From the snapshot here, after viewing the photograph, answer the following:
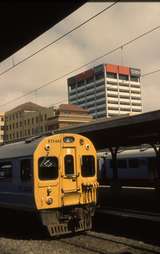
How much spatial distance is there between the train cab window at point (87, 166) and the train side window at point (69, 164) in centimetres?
51

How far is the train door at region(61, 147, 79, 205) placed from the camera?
13.0 m

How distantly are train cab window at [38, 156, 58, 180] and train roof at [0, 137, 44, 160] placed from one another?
518 millimetres

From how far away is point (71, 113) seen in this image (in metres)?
191

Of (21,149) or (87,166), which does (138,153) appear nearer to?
(87,166)

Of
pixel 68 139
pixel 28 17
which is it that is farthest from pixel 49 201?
pixel 28 17

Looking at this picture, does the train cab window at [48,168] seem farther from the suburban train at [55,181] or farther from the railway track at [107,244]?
the railway track at [107,244]

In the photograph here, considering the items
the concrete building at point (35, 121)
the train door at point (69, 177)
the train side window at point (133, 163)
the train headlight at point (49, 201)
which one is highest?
the concrete building at point (35, 121)

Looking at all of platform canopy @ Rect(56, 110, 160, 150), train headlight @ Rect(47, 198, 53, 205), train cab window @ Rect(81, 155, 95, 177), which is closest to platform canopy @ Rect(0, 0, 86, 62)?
train headlight @ Rect(47, 198, 53, 205)

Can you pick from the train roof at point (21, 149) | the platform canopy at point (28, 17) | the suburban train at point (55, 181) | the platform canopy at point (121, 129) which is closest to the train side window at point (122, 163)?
the platform canopy at point (121, 129)

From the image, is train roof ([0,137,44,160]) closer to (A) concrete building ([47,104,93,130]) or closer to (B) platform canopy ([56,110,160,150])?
(B) platform canopy ([56,110,160,150])

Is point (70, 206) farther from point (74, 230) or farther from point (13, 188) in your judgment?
point (13, 188)

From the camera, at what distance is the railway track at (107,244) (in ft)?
34.8

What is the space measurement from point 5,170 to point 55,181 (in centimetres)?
270

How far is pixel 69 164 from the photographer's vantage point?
13.4m
